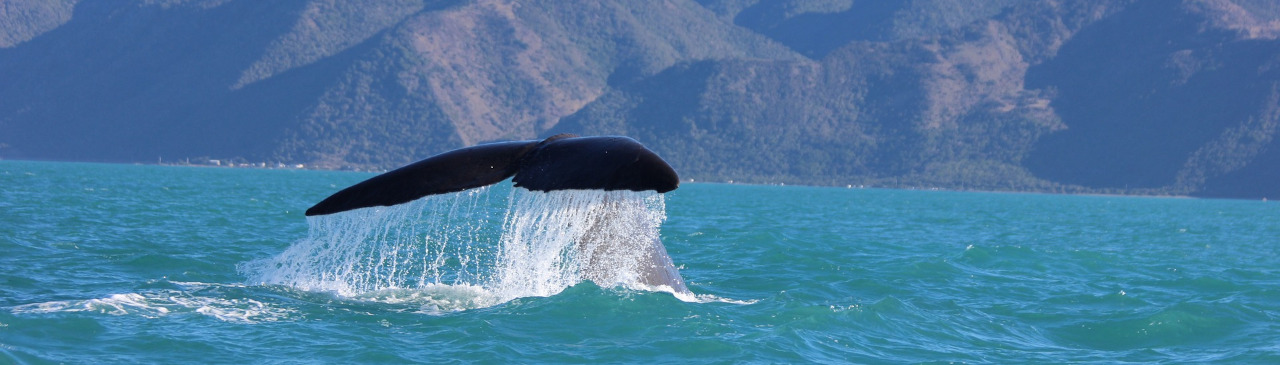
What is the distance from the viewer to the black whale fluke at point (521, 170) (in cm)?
841

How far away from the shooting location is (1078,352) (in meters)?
12.0

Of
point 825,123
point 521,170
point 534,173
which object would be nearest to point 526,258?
point 521,170

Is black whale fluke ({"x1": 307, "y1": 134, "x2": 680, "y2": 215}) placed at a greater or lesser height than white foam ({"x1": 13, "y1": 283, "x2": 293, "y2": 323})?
greater

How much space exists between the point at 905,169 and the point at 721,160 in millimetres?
25764

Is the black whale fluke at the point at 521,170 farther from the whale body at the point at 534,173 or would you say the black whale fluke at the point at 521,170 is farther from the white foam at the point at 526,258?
the white foam at the point at 526,258

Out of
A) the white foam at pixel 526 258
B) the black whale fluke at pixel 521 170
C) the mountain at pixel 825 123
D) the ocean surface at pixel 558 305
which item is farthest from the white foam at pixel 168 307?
the mountain at pixel 825 123

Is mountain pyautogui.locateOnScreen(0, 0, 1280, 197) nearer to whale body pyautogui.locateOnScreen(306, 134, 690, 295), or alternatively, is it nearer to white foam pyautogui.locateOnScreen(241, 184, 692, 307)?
white foam pyautogui.locateOnScreen(241, 184, 692, 307)

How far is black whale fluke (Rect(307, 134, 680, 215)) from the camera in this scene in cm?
841

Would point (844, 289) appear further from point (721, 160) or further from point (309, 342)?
point (721, 160)

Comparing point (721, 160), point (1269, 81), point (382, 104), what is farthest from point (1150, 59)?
point (382, 104)

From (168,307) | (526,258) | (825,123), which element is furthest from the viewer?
(825,123)

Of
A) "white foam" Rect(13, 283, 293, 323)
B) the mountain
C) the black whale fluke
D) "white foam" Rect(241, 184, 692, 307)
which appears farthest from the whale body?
the mountain

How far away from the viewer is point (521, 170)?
368 inches

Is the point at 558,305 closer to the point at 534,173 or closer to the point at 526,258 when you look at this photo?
the point at 526,258
